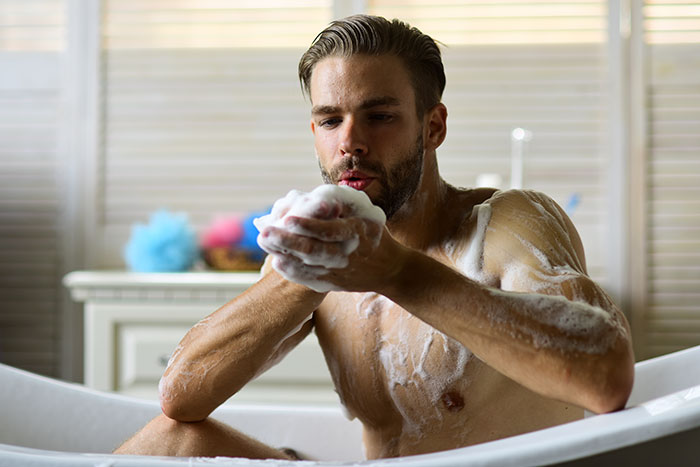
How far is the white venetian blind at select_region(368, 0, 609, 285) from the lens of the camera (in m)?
2.33

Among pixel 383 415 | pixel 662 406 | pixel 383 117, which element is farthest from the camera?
pixel 383 415

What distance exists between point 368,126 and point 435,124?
0.48 feet

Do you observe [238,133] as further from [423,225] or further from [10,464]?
[10,464]

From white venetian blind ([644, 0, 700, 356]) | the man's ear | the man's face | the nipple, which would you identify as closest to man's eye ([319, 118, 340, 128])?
the man's face

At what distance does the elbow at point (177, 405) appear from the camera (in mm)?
1037

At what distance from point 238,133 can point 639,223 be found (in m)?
1.26

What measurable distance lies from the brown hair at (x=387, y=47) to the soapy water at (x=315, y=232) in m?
0.31

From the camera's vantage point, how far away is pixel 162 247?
88.3 inches

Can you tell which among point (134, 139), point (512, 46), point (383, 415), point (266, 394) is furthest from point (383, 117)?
point (134, 139)

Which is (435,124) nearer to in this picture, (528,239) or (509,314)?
(528,239)

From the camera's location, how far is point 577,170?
2.34 m

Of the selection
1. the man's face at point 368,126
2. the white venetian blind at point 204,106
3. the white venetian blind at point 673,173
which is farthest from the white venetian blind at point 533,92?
the man's face at point 368,126

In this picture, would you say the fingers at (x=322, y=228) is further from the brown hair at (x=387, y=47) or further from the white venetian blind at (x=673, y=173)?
the white venetian blind at (x=673, y=173)

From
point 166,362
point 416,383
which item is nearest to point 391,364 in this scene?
point 416,383
